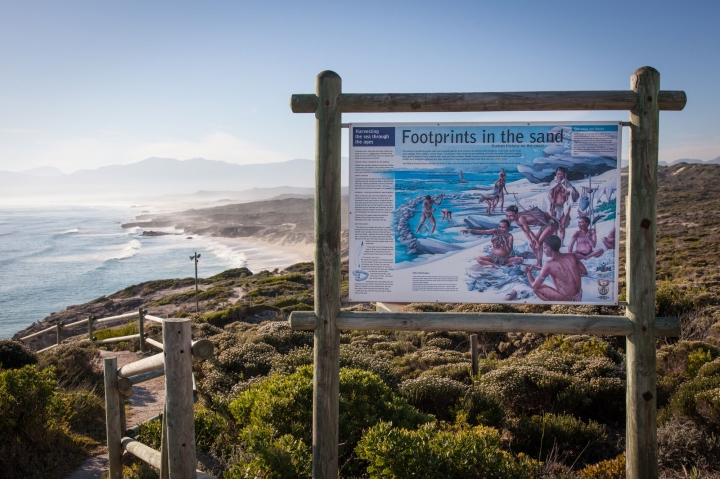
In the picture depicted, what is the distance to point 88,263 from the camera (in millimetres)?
67375

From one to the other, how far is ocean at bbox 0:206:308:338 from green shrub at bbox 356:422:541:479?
37599 millimetres

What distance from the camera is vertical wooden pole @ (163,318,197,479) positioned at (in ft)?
11.9

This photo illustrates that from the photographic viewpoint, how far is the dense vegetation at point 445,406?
4027mm

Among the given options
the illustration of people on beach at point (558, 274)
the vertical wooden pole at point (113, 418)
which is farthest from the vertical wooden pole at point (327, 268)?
the vertical wooden pole at point (113, 418)

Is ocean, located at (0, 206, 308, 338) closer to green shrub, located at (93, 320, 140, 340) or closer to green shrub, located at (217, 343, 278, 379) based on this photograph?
green shrub, located at (93, 320, 140, 340)

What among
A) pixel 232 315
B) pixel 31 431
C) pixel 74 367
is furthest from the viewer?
pixel 232 315

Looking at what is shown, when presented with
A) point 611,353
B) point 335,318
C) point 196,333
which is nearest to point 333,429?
point 335,318

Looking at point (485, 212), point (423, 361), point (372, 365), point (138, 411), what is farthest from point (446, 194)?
point (138, 411)

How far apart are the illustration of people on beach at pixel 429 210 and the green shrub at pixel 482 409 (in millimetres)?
2908

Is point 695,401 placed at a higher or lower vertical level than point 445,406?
higher

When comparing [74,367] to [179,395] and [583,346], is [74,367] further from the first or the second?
[583,346]

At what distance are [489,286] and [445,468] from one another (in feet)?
4.51

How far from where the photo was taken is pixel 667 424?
17.9 ft

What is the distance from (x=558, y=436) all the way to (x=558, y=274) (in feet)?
8.94
